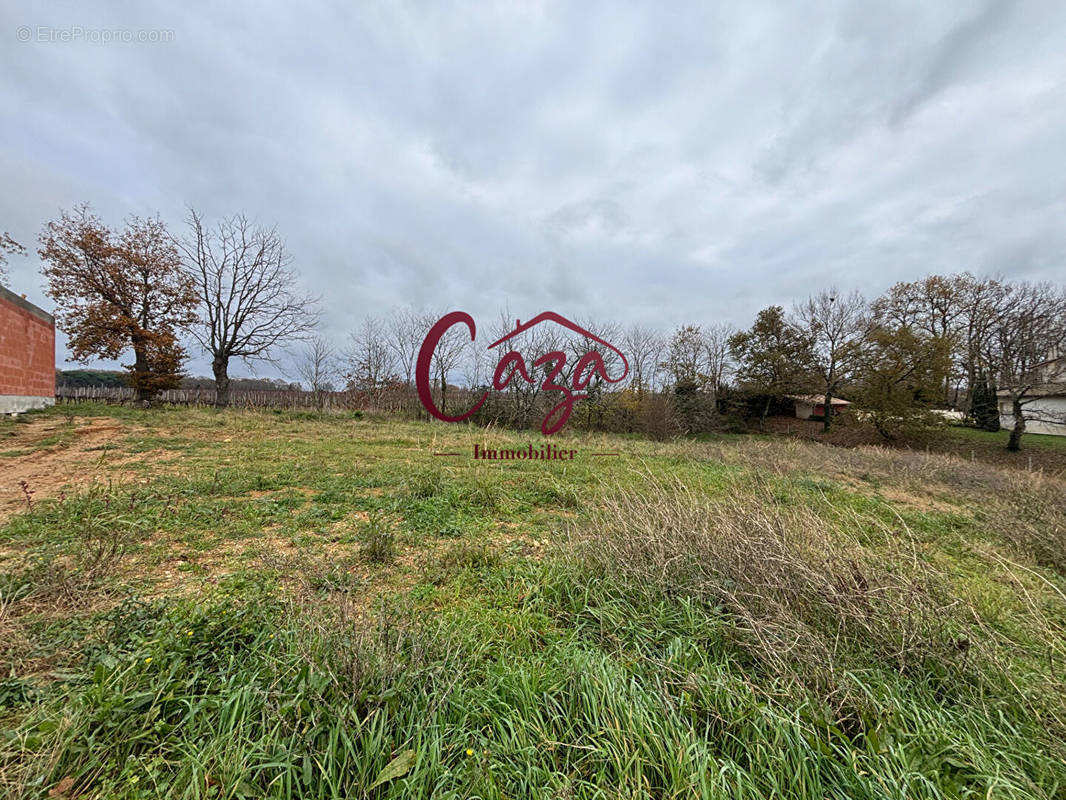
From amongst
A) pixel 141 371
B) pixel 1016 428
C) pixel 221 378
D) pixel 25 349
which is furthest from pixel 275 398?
pixel 1016 428

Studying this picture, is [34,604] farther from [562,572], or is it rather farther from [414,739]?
[562,572]

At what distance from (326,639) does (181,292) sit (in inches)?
896

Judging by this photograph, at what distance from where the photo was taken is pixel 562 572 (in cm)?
274

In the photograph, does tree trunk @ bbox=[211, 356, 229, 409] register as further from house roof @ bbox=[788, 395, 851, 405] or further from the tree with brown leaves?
house roof @ bbox=[788, 395, 851, 405]

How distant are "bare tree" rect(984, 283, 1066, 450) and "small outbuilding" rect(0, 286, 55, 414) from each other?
3583 centimetres

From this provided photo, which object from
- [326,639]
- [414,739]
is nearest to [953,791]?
[414,739]

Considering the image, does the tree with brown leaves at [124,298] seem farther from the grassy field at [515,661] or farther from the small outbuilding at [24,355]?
the grassy field at [515,661]

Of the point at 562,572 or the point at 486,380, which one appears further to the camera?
the point at 486,380

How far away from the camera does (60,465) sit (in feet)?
17.7

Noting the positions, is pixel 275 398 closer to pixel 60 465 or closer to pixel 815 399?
pixel 60 465

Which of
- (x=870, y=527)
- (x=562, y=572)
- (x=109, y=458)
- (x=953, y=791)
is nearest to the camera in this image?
(x=953, y=791)

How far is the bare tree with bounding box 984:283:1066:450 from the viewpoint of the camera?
15.5m

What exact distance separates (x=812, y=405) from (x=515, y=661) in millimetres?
30032

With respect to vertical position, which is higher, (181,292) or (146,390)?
(181,292)
